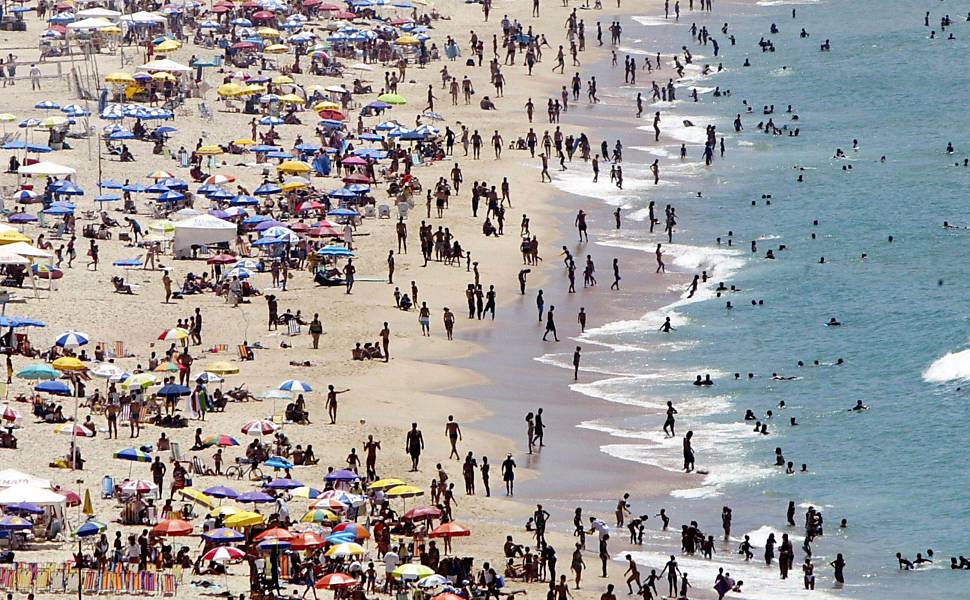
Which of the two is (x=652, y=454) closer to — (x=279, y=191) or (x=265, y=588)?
(x=265, y=588)

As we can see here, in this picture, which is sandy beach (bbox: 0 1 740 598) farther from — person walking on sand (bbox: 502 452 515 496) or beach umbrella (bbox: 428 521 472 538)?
beach umbrella (bbox: 428 521 472 538)

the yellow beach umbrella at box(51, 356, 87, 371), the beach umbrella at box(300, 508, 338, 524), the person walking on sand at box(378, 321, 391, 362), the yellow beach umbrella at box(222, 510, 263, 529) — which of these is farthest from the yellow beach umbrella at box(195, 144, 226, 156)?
the yellow beach umbrella at box(222, 510, 263, 529)

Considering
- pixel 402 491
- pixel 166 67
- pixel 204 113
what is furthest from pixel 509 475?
pixel 166 67

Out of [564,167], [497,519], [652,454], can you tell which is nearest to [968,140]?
[564,167]

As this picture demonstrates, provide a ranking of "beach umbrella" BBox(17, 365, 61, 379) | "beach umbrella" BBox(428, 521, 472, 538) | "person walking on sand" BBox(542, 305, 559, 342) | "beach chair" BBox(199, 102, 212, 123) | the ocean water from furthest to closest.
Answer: "beach chair" BBox(199, 102, 212, 123) < "person walking on sand" BBox(542, 305, 559, 342) < "beach umbrella" BBox(17, 365, 61, 379) < the ocean water < "beach umbrella" BBox(428, 521, 472, 538)

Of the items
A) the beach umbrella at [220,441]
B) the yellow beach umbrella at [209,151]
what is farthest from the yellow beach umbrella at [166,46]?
the beach umbrella at [220,441]

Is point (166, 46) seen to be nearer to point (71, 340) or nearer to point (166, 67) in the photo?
point (166, 67)
